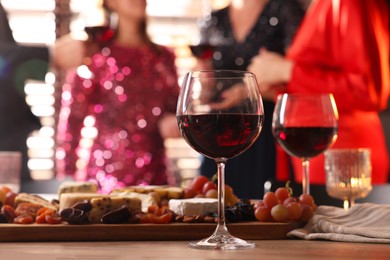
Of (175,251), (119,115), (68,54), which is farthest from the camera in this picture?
(119,115)

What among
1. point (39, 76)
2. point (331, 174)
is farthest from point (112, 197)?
point (39, 76)

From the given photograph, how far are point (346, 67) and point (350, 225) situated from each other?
162 cm

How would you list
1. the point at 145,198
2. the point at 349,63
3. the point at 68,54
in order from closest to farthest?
the point at 145,198
the point at 349,63
the point at 68,54

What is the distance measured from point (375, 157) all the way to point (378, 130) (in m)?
0.10

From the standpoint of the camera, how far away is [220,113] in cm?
99

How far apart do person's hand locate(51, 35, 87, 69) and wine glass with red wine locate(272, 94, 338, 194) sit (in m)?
2.01

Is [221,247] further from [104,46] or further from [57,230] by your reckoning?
[104,46]

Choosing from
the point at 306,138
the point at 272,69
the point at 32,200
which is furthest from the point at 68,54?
the point at 32,200

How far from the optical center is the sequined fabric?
3.58 m

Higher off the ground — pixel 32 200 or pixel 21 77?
pixel 21 77

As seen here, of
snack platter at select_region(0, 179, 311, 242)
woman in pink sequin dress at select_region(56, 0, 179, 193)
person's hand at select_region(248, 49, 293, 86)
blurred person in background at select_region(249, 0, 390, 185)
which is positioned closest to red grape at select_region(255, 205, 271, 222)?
snack platter at select_region(0, 179, 311, 242)

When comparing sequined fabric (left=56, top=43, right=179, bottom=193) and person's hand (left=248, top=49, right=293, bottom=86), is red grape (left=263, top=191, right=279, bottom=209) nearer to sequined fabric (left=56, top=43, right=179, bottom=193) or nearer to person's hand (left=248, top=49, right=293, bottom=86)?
person's hand (left=248, top=49, right=293, bottom=86)

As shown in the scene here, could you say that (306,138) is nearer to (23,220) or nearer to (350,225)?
(350,225)

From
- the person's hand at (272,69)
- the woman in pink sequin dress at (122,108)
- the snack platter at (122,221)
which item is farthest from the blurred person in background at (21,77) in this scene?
the snack platter at (122,221)
